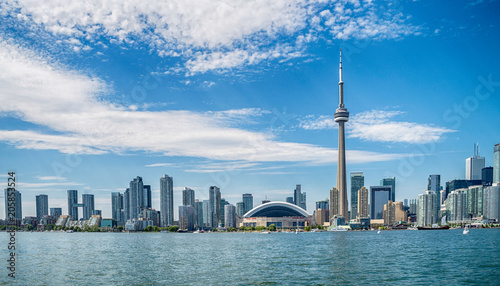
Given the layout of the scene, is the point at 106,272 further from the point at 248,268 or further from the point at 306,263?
the point at 306,263

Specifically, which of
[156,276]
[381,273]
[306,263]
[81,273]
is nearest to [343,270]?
[381,273]

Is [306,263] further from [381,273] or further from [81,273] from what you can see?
[81,273]

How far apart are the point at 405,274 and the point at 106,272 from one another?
136 feet

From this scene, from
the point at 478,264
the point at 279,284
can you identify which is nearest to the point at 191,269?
the point at 279,284

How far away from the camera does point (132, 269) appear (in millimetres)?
58156

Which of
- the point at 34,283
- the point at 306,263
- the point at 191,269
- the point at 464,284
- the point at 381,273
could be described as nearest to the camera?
the point at 464,284

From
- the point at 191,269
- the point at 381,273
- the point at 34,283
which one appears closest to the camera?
the point at 34,283

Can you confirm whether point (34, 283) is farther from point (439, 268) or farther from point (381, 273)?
point (439, 268)

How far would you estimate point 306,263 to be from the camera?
61688 millimetres

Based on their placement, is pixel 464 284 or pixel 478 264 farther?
pixel 478 264

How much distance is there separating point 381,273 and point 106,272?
38413 millimetres

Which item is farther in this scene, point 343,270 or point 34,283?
point 343,270

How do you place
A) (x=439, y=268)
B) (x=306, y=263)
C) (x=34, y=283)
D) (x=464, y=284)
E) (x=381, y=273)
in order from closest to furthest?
(x=464, y=284) < (x=34, y=283) < (x=381, y=273) < (x=439, y=268) < (x=306, y=263)

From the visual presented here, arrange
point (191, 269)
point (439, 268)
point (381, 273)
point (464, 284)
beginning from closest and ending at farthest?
point (464, 284) → point (381, 273) → point (439, 268) → point (191, 269)
